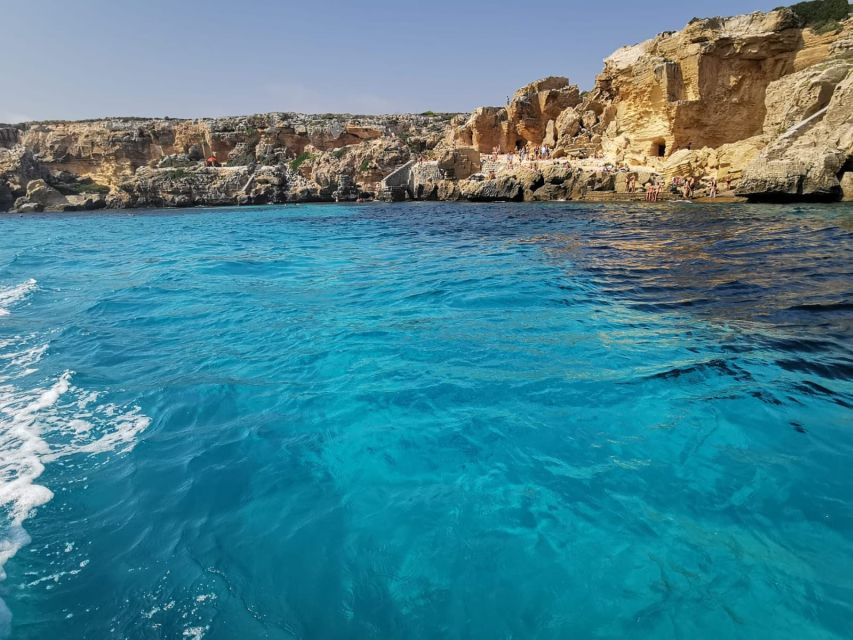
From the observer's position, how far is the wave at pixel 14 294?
745 centimetres

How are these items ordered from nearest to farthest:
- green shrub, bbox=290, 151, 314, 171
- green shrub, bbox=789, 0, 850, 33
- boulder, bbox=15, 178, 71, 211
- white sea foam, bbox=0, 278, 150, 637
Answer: white sea foam, bbox=0, 278, 150, 637
green shrub, bbox=789, 0, 850, 33
boulder, bbox=15, 178, 71, 211
green shrub, bbox=290, 151, 314, 171

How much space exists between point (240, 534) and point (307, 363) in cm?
233

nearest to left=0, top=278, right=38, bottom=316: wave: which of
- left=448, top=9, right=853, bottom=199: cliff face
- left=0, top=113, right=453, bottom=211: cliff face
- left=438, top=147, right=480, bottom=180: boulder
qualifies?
left=448, top=9, right=853, bottom=199: cliff face

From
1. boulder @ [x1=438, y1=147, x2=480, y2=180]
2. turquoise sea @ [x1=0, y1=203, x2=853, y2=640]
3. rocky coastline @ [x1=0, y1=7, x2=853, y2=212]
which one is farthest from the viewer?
boulder @ [x1=438, y1=147, x2=480, y2=180]

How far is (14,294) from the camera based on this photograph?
8.27 metres

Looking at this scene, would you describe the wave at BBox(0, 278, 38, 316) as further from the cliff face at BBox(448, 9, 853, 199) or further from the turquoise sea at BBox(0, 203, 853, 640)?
the cliff face at BBox(448, 9, 853, 199)

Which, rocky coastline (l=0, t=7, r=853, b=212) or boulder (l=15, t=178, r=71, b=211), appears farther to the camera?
boulder (l=15, t=178, r=71, b=211)

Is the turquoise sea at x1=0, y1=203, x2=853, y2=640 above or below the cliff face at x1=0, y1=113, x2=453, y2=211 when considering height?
below

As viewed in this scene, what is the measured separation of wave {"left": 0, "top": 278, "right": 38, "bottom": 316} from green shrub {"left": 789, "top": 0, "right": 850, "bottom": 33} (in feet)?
106

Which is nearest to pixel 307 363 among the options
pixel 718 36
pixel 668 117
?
pixel 668 117

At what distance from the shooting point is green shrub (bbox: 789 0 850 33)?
2288 centimetres

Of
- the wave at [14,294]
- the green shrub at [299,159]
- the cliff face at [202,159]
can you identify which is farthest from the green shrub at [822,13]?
the green shrub at [299,159]

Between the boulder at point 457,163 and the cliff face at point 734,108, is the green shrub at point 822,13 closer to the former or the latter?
the cliff face at point 734,108

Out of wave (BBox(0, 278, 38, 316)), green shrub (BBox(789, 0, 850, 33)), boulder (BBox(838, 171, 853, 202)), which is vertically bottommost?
wave (BBox(0, 278, 38, 316))
